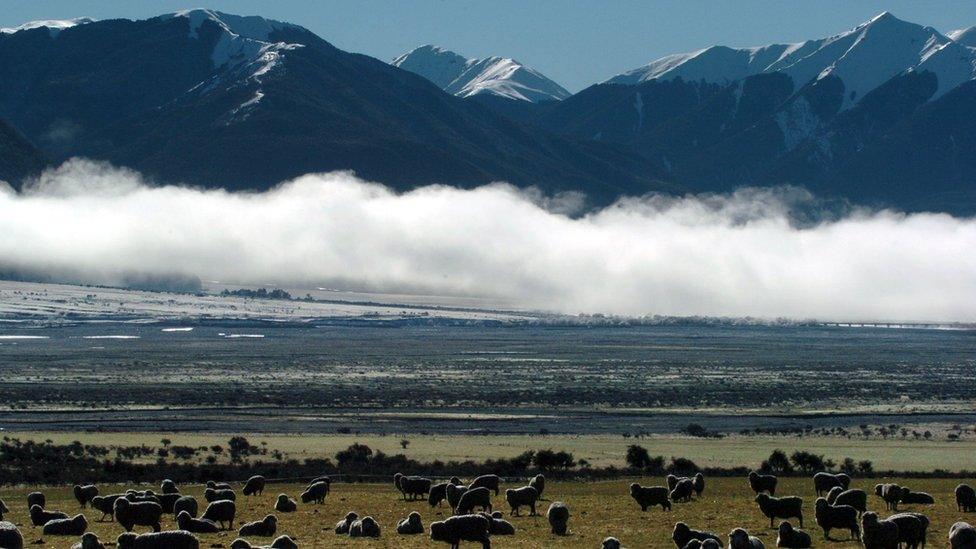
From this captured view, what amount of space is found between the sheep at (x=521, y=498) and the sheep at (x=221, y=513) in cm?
680

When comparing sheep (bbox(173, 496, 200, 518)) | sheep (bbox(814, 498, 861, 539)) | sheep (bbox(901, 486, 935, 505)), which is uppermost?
sheep (bbox(814, 498, 861, 539))

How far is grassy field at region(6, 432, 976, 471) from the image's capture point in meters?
55.5

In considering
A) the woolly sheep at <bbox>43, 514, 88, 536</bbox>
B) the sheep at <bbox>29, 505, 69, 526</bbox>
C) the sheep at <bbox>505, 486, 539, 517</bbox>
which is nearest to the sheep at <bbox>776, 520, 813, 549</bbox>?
the sheep at <bbox>505, 486, 539, 517</bbox>

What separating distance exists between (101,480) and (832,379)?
248 feet

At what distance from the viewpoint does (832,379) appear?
364 ft

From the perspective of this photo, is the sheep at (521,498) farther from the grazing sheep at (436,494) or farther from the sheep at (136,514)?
the sheep at (136,514)

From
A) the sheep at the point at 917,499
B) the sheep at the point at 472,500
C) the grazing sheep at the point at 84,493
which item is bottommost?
the grazing sheep at the point at 84,493

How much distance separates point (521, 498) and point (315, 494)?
6.56m

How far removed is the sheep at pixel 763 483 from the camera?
40.5m

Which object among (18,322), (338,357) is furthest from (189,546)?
(18,322)

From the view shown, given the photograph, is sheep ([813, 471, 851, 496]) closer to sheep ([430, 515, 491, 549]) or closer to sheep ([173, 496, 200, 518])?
sheep ([430, 515, 491, 549])

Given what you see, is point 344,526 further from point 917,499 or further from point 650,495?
point 917,499

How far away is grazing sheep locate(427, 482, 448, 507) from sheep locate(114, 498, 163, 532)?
825cm

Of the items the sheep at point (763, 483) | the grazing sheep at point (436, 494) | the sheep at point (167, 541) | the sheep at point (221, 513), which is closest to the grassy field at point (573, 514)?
the grazing sheep at point (436, 494)
